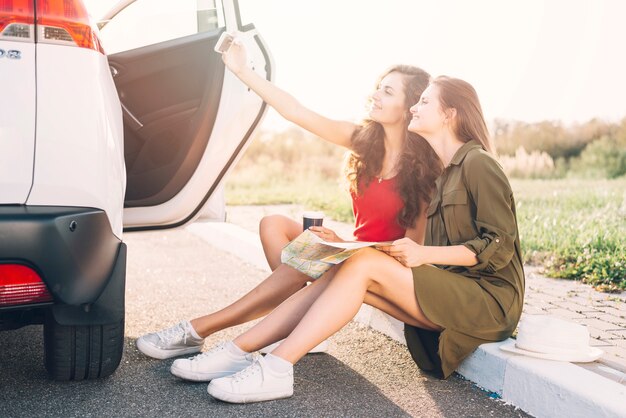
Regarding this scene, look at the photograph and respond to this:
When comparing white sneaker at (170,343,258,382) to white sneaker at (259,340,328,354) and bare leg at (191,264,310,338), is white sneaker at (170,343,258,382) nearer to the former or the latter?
bare leg at (191,264,310,338)

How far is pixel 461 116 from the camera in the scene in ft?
11.4

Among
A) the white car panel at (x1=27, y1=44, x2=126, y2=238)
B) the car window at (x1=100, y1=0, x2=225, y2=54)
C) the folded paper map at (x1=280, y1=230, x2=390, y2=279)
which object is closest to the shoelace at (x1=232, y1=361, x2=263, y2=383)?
the folded paper map at (x1=280, y1=230, x2=390, y2=279)

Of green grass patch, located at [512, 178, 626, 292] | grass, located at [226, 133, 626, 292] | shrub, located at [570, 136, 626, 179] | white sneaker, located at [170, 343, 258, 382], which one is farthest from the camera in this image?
shrub, located at [570, 136, 626, 179]

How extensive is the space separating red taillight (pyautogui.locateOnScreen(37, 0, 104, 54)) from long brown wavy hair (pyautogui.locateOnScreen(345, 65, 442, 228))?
153 cm

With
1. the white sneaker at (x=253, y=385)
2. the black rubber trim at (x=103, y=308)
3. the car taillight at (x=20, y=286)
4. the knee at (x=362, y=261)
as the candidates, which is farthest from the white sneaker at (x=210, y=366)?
the car taillight at (x=20, y=286)

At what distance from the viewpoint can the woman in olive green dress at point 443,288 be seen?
3.19m

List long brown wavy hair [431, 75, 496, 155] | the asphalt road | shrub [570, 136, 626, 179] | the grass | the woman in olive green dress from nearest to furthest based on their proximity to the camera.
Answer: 1. the asphalt road
2. the woman in olive green dress
3. long brown wavy hair [431, 75, 496, 155]
4. the grass
5. shrub [570, 136, 626, 179]

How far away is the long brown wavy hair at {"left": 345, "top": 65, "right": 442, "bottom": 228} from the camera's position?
3766 mm

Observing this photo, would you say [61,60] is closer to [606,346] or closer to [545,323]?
[545,323]

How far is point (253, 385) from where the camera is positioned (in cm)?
312

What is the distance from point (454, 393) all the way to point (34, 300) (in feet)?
5.32

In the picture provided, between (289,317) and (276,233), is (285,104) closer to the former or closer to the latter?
(276,233)

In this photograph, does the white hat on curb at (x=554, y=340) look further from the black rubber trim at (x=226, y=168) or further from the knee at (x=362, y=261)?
the black rubber trim at (x=226, y=168)

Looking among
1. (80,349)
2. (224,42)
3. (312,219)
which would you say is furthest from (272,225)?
(80,349)
